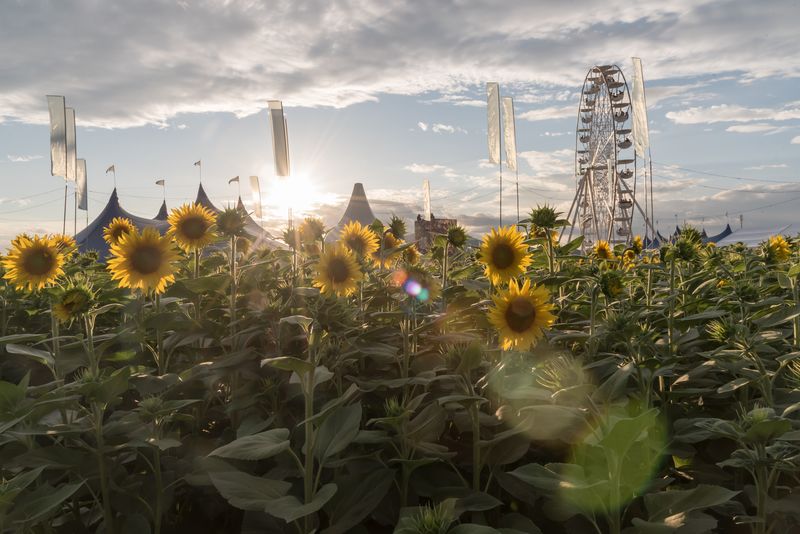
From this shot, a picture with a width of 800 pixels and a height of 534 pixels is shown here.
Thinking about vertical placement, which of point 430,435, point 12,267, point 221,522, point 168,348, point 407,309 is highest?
point 12,267

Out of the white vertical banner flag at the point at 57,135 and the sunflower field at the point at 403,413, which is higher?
the white vertical banner flag at the point at 57,135

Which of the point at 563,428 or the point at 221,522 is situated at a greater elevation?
the point at 563,428

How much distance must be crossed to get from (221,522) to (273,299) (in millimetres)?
817

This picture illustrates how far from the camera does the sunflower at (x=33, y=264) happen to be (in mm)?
2709

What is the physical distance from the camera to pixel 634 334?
5.81 ft

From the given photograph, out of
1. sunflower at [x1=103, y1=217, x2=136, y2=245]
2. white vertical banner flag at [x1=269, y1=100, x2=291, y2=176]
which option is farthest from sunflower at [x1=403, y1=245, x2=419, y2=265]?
white vertical banner flag at [x1=269, y1=100, x2=291, y2=176]

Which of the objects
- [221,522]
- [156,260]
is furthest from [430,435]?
[156,260]

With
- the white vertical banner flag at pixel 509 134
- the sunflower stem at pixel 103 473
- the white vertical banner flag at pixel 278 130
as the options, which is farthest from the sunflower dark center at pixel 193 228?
the white vertical banner flag at pixel 509 134

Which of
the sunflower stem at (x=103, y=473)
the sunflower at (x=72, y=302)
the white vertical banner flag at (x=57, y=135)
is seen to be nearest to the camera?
the sunflower stem at (x=103, y=473)

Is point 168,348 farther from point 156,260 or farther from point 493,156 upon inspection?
point 493,156

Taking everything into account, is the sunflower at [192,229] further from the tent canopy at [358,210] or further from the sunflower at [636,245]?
the tent canopy at [358,210]

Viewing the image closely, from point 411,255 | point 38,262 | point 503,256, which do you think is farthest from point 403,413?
point 38,262

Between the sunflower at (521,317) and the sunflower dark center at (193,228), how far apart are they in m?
1.39

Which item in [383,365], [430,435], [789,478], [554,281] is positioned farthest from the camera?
[554,281]
